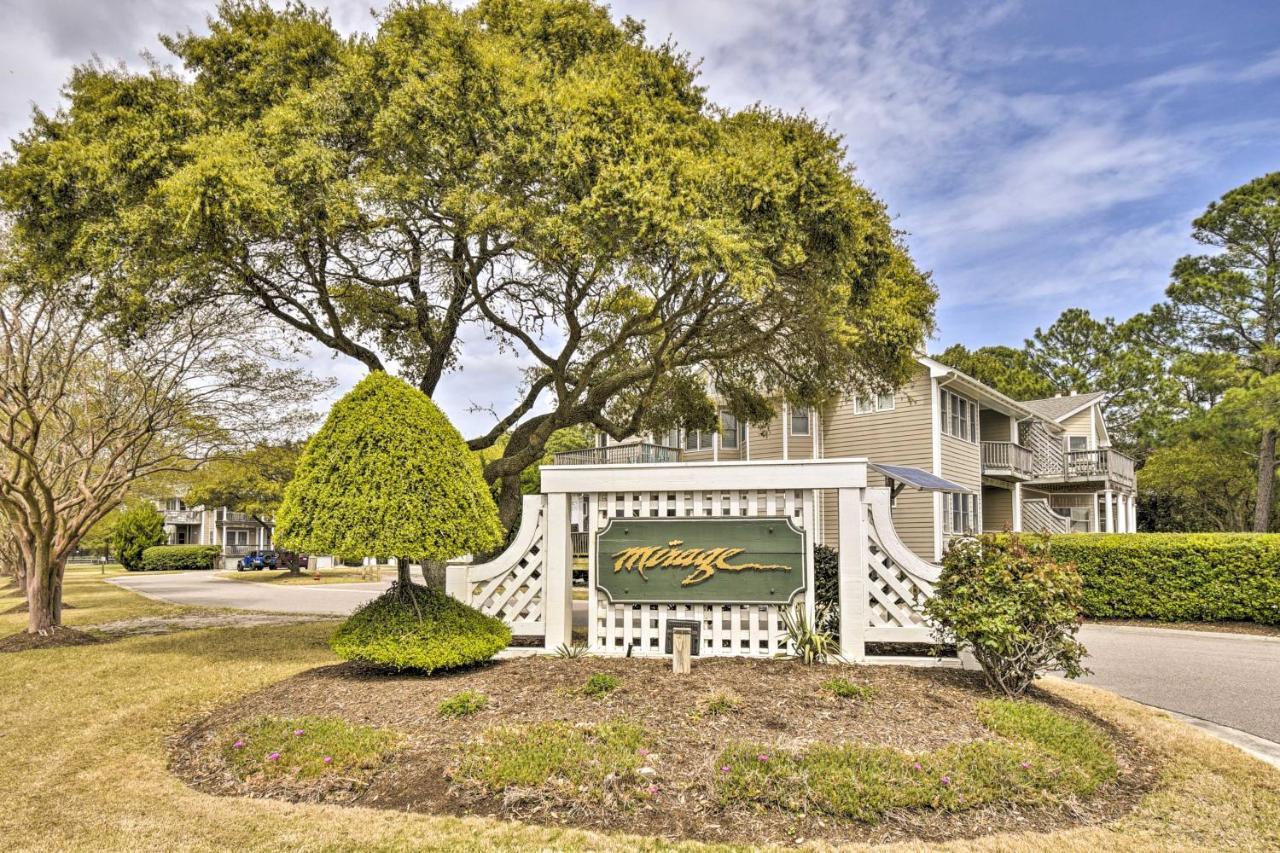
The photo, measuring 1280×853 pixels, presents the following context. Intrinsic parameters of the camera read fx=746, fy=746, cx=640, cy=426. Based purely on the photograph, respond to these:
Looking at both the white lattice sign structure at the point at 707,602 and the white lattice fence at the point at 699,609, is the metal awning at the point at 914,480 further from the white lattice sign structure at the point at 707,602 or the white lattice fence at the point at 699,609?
the white lattice fence at the point at 699,609

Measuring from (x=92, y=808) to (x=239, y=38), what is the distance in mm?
9346

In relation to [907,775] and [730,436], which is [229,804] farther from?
[730,436]

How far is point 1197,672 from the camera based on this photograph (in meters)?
9.20

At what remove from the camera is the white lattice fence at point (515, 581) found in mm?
7992

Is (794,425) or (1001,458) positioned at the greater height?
(794,425)

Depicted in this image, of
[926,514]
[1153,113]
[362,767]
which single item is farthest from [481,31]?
[926,514]

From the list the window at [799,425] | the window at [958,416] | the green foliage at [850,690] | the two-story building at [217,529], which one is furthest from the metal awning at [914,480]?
the two-story building at [217,529]

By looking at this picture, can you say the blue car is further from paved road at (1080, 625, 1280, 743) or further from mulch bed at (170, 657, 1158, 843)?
paved road at (1080, 625, 1280, 743)

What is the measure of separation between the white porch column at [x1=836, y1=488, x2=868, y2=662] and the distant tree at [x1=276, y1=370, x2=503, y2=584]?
343 centimetres

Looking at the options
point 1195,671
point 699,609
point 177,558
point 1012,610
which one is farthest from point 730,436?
point 177,558

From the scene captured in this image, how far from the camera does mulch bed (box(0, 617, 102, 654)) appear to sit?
10977 millimetres

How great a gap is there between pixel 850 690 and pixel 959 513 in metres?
17.8

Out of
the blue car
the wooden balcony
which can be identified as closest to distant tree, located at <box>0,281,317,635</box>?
the wooden balcony

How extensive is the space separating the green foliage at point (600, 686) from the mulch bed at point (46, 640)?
9.66m
